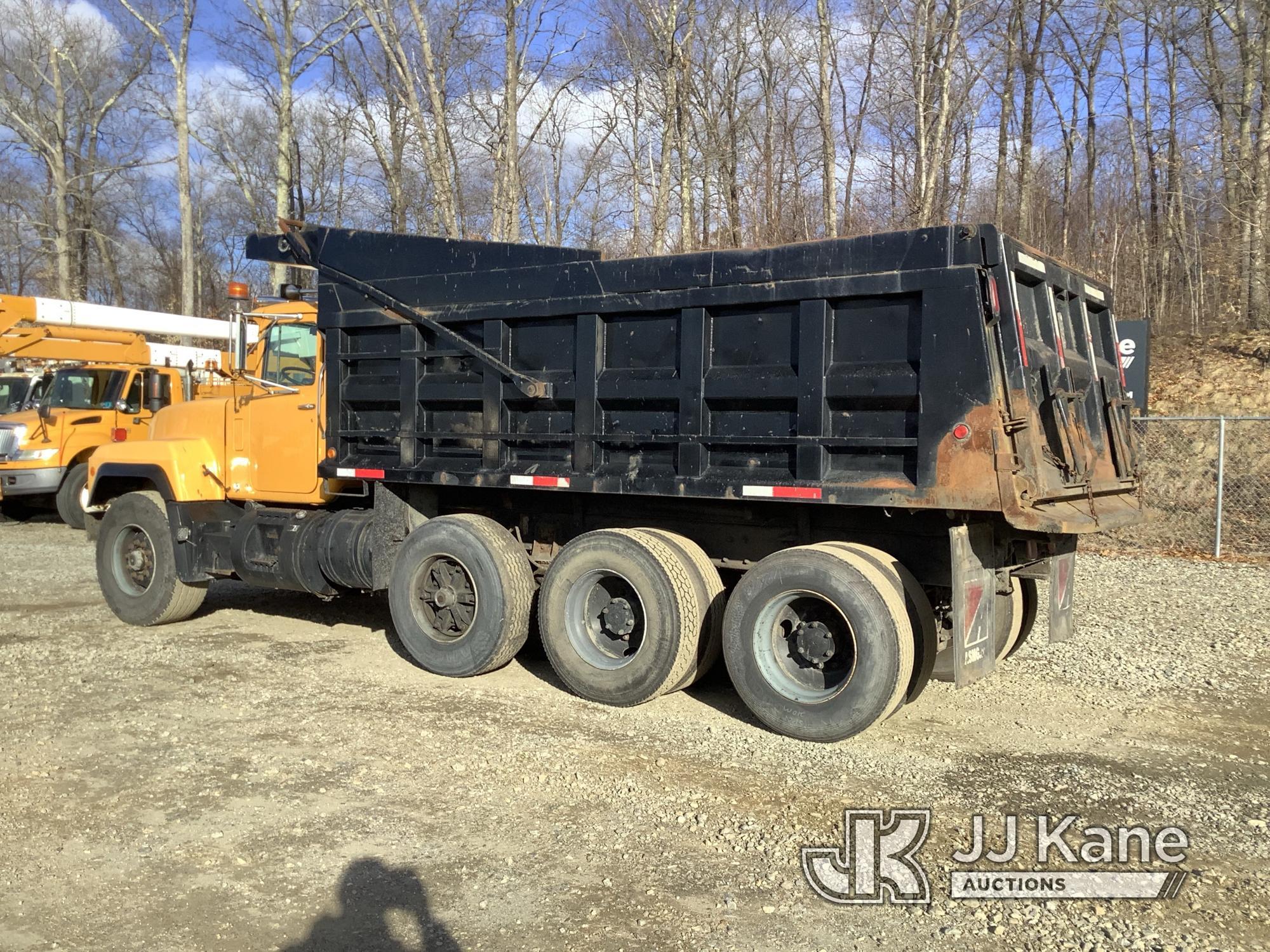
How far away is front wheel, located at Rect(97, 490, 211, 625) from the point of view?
28.2 ft

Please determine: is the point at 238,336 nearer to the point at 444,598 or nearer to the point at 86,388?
the point at 444,598

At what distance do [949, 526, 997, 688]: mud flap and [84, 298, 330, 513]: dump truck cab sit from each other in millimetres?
4935

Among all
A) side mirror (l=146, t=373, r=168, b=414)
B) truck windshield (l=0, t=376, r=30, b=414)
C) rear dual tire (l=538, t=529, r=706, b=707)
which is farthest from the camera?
truck windshield (l=0, t=376, r=30, b=414)

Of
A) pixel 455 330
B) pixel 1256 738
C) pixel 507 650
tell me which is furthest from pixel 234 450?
pixel 1256 738

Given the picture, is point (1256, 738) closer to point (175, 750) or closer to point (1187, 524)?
point (175, 750)

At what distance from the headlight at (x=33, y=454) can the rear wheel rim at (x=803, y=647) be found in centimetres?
1429

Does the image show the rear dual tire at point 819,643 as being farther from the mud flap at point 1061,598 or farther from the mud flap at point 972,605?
the mud flap at point 1061,598

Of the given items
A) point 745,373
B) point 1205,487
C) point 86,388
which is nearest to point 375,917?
point 745,373

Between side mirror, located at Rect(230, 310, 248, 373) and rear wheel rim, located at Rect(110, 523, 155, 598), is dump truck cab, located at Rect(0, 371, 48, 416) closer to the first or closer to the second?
rear wheel rim, located at Rect(110, 523, 155, 598)

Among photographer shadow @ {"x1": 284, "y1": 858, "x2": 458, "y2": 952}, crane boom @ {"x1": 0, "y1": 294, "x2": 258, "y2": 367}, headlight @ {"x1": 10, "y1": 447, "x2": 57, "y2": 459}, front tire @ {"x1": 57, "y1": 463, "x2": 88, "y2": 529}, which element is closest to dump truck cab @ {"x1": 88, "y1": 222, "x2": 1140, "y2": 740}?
photographer shadow @ {"x1": 284, "y1": 858, "x2": 458, "y2": 952}

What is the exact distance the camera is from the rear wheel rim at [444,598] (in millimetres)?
7039

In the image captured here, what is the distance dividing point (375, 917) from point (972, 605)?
3390 millimetres

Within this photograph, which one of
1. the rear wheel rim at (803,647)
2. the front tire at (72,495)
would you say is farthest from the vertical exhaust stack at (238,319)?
the front tire at (72,495)

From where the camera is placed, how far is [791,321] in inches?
221
